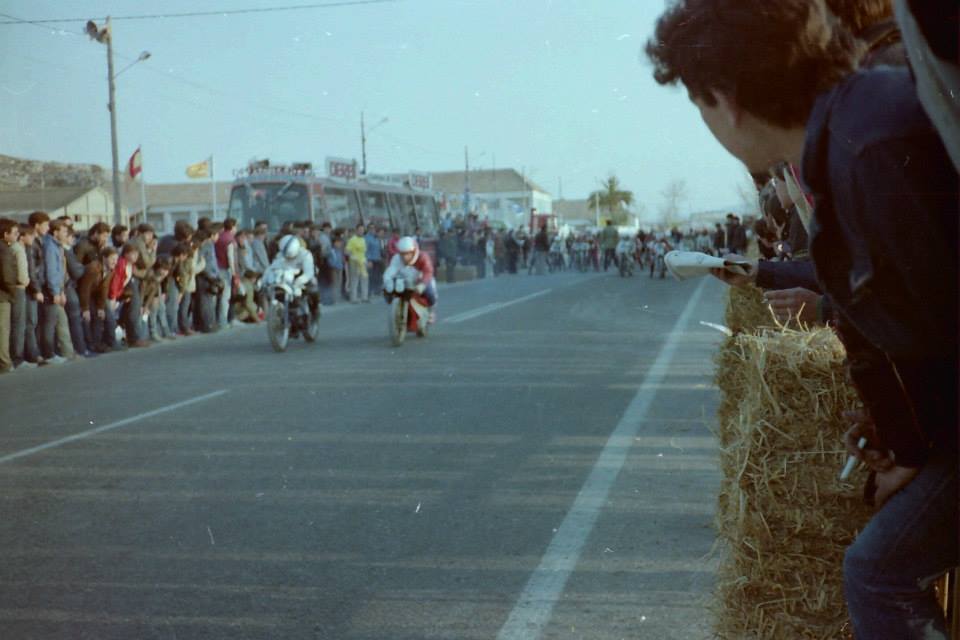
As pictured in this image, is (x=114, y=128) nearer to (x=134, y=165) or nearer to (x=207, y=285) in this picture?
(x=134, y=165)

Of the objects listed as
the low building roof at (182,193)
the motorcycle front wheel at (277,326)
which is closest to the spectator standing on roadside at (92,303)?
the motorcycle front wheel at (277,326)

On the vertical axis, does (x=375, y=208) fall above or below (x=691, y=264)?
above

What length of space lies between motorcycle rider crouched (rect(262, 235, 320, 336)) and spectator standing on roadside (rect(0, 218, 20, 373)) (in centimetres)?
314

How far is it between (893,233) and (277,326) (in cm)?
1291

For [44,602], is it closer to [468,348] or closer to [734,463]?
[734,463]

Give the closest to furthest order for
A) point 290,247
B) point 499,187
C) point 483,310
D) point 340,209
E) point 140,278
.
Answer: point 290,247 < point 140,278 < point 483,310 < point 340,209 < point 499,187

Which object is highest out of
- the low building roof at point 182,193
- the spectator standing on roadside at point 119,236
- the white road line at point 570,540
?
the low building roof at point 182,193

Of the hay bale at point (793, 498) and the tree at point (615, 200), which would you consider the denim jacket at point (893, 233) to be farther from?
the tree at point (615, 200)

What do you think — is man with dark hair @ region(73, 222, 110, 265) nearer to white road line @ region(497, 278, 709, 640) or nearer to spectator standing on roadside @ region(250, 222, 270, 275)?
spectator standing on roadside @ region(250, 222, 270, 275)

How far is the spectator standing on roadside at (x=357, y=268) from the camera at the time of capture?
86.7ft

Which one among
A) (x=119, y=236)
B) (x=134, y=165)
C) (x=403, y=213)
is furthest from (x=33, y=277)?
(x=403, y=213)

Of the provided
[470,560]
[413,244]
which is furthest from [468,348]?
[470,560]

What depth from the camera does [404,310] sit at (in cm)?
1446

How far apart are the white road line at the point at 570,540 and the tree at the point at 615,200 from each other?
12631 cm
